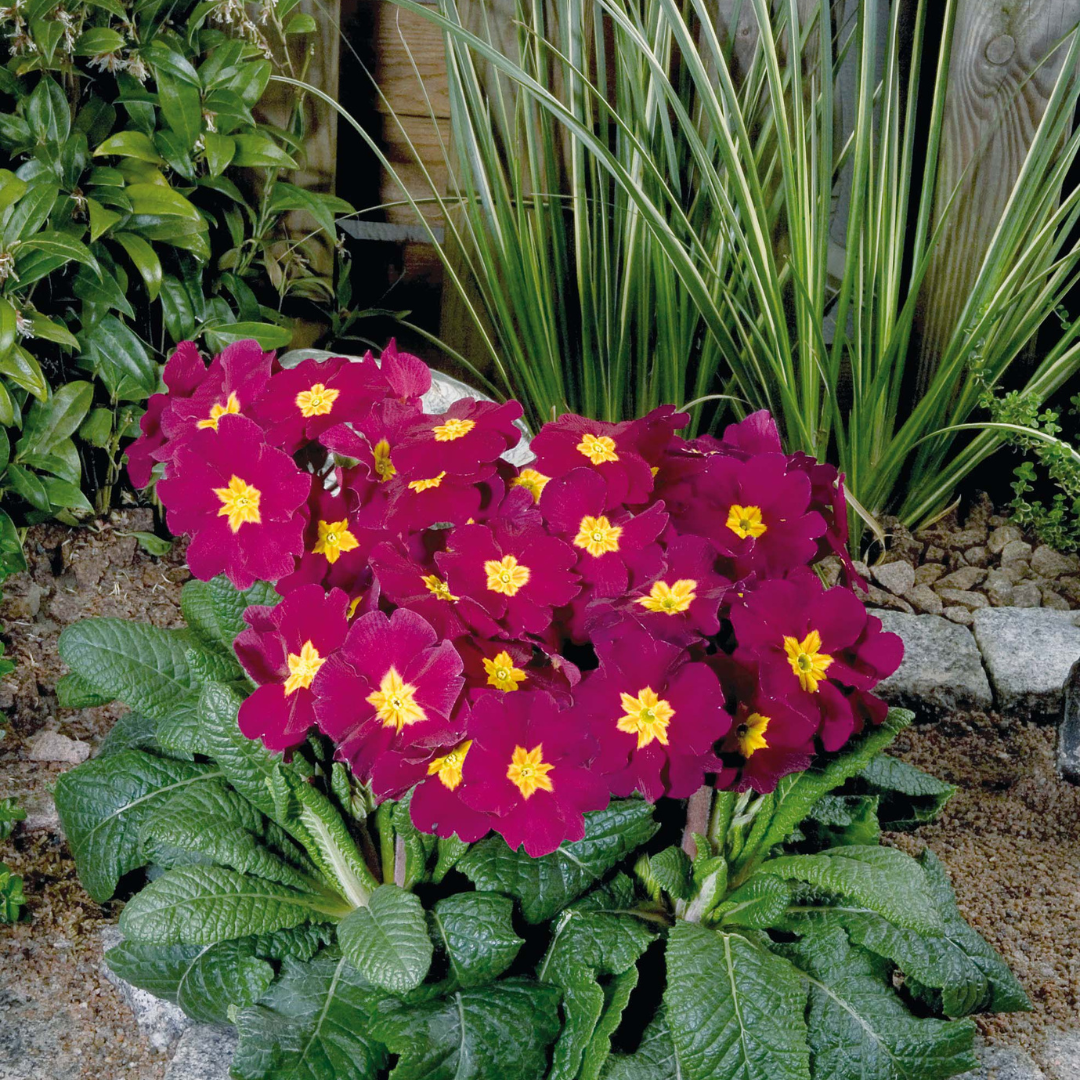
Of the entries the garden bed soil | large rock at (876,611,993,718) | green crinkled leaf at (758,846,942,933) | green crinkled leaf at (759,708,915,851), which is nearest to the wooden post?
large rock at (876,611,993,718)

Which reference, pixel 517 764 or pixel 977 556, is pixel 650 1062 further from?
pixel 977 556

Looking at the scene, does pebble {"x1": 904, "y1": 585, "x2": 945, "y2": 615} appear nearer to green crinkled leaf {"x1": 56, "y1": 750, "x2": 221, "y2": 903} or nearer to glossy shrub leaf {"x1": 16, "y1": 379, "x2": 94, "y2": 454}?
green crinkled leaf {"x1": 56, "y1": 750, "x2": 221, "y2": 903}

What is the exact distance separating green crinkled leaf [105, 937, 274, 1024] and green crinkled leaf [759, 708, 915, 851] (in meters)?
0.54

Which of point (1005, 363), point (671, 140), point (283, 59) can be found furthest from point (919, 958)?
point (283, 59)

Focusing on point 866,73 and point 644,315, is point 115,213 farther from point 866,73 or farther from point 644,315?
point 866,73

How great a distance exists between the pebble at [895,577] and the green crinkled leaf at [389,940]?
1270 mm

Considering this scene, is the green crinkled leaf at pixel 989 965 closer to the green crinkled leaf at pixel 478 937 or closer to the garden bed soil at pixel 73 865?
the garden bed soil at pixel 73 865

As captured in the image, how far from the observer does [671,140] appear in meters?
1.92

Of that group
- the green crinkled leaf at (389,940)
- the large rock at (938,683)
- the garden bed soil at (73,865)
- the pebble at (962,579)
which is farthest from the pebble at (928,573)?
the green crinkled leaf at (389,940)

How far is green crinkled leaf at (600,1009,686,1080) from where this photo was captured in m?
1.04

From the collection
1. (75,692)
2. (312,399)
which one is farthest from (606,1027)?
(75,692)

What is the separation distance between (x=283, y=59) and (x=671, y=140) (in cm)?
77

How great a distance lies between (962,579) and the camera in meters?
2.09

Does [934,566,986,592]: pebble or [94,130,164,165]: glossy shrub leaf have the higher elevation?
[94,130,164,165]: glossy shrub leaf
